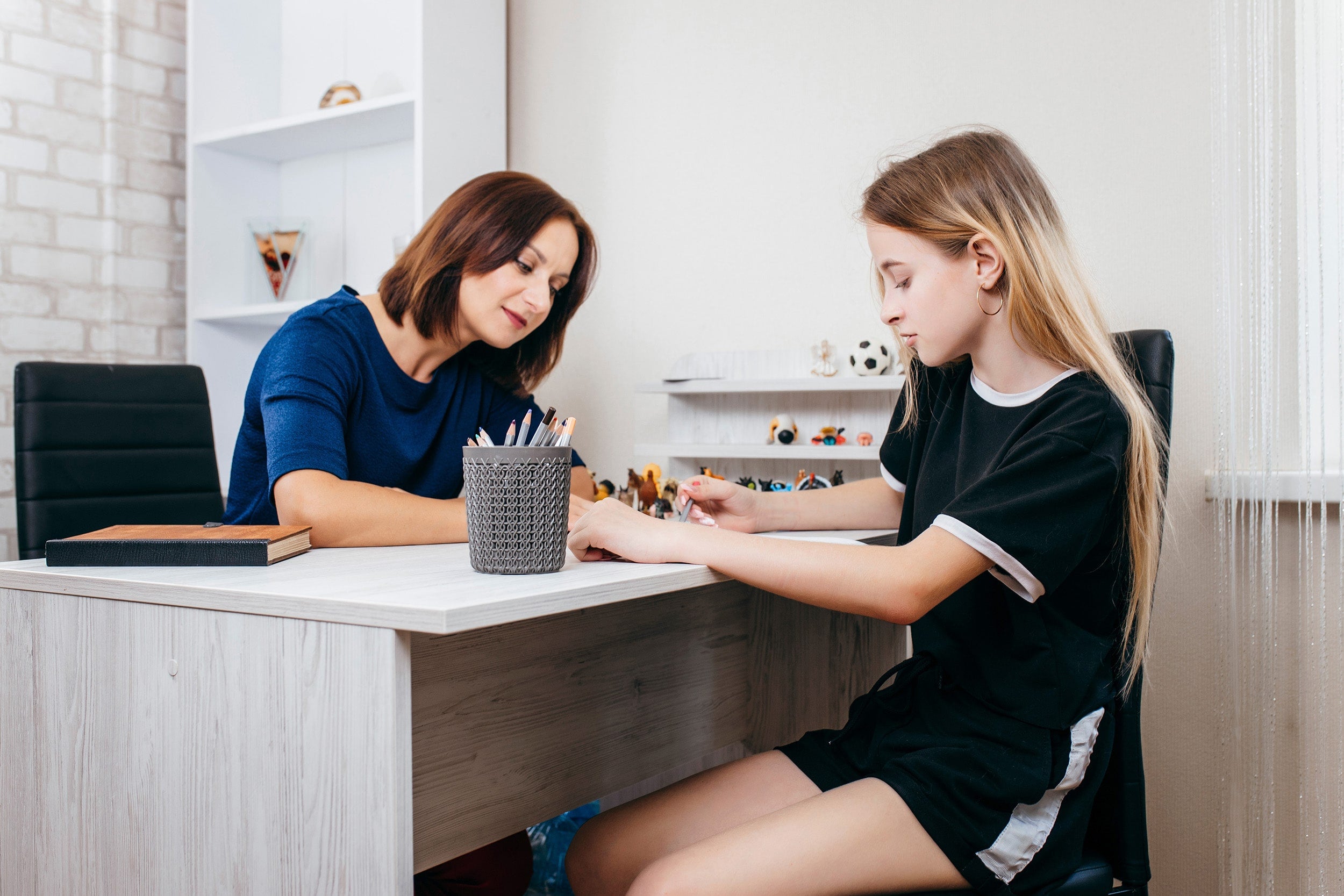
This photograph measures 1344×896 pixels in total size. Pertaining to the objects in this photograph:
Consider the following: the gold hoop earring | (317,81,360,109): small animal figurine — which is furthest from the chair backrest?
(317,81,360,109): small animal figurine

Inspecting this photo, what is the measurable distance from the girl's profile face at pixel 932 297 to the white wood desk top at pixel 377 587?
14.2 inches

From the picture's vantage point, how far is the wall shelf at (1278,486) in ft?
4.38

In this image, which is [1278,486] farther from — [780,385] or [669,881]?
[669,881]

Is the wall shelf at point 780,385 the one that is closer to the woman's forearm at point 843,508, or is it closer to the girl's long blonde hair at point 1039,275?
the woman's forearm at point 843,508

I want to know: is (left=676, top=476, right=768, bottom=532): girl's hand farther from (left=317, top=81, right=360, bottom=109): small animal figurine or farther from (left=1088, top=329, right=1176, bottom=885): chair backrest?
(left=317, top=81, right=360, bottom=109): small animal figurine

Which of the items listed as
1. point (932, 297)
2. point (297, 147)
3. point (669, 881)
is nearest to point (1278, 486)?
point (932, 297)

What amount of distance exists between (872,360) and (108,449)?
1.34m

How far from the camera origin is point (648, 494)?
165cm

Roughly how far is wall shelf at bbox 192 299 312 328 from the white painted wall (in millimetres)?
637

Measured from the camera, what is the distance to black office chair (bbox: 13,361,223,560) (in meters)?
1.58

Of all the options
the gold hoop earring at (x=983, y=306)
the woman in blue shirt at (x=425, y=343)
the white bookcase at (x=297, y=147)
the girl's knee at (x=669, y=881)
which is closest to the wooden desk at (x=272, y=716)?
the girl's knee at (x=669, y=881)

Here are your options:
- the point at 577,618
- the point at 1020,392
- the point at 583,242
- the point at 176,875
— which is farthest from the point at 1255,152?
the point at 176,875

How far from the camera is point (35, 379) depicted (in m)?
1.60

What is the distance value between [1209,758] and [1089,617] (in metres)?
0.79
